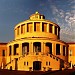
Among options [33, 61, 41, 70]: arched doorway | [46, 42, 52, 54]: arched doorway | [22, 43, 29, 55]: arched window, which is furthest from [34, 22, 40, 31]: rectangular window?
[33, 61, 41, 70]: arched doorway

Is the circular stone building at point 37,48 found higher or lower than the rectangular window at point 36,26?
lower

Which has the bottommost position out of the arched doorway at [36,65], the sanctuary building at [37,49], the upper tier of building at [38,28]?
A: the arched doorway at [36,65]

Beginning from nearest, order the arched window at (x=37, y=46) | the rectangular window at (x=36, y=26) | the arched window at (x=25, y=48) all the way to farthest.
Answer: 1. the arched window at (x=37, y=46)
2. the arched window at (x=25, y=48)
3. the rectangular window at (x=36, y=26)

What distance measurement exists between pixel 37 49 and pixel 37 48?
0.63ft

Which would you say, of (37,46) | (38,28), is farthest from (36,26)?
(37,46)

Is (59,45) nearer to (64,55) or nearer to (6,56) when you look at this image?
(64,55)

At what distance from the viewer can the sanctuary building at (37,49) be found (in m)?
44.8

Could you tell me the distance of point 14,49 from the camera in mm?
51688

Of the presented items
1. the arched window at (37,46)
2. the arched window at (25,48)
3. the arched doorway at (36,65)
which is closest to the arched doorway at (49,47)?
the arched window at (37,46)

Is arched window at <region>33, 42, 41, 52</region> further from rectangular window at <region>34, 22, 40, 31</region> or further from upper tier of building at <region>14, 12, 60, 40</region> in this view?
rectangular window at <region>34, 22, 40, 31</region>

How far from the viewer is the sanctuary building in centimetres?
4484

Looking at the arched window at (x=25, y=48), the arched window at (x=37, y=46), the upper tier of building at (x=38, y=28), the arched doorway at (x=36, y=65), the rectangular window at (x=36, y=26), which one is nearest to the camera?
the arched doorway at (x=36, y=65)

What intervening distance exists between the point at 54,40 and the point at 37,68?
6.05 metres

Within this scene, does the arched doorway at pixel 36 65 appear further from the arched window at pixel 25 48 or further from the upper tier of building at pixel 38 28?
the upper tier of building at pixel 38 28
